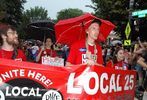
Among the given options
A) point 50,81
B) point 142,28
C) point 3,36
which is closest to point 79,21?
point 3,36

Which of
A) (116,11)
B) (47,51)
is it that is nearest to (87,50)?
(47,51)

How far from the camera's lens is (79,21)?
8.46m

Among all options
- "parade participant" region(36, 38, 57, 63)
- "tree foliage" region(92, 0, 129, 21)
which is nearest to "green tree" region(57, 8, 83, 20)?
"tree foliage" region(92, 0, 129, 21)

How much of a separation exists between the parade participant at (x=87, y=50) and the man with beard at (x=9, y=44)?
81cm

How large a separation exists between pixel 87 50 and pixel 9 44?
4.17ft

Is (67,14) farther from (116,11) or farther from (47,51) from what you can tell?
(47,51)

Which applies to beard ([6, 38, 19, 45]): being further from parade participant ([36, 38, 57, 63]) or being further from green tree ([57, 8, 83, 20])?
green tree ([57, 8, 83, 20])

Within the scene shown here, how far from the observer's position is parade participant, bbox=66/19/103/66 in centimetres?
745

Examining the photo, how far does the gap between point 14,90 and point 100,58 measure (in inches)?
75.5

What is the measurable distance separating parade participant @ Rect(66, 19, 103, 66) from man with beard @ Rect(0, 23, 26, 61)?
81cm

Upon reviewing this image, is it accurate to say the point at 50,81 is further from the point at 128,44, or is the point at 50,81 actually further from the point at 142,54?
the point at 128,44

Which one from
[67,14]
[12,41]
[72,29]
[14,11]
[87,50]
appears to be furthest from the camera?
[67,14]

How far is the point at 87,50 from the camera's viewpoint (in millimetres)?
7586

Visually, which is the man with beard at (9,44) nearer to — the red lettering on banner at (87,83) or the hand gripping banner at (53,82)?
the hand gripping banner at (53,82)
